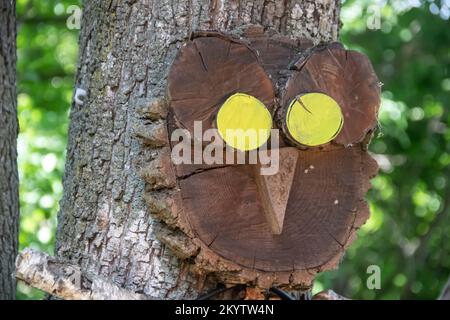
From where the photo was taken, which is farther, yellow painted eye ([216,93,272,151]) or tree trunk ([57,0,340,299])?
tree trunk ([57,0,340,299])

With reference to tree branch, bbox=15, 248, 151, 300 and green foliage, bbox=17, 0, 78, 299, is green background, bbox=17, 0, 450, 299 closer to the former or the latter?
green foliage, bbox=17, 0, 78, 299

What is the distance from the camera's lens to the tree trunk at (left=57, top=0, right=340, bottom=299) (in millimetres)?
2027

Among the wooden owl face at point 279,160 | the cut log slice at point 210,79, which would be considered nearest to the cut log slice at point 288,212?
the wooden owl face at point 279,160

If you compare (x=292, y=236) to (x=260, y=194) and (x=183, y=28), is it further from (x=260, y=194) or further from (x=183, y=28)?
(x=183, y=28)

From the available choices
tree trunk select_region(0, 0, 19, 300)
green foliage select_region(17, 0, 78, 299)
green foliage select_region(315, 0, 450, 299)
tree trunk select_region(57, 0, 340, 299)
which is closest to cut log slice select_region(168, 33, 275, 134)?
tree trunk select_region(57, 0, 340, 299)

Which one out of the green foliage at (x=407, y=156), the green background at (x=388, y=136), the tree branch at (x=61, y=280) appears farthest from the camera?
the green foliage at (x=407, y=156)

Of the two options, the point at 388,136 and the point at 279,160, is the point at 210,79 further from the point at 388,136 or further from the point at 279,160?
the point at 388,136

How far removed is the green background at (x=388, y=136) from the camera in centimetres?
423

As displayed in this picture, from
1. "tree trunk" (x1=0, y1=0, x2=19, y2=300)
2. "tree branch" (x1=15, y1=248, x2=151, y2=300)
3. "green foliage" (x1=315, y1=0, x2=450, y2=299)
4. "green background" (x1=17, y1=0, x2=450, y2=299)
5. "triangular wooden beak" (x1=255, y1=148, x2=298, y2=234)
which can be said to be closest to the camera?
"tree branch" (x1=15, y1=248, x2=151, y2=300)

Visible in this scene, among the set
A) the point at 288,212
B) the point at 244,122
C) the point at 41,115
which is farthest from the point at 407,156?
the point at 244,122

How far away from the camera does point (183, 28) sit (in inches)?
83.2

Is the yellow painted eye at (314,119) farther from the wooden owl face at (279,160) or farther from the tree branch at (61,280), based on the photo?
the tree branch at (61,280)

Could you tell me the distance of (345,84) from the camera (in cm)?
206

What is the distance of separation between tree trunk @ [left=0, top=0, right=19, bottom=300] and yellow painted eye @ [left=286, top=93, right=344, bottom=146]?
1103 mm
